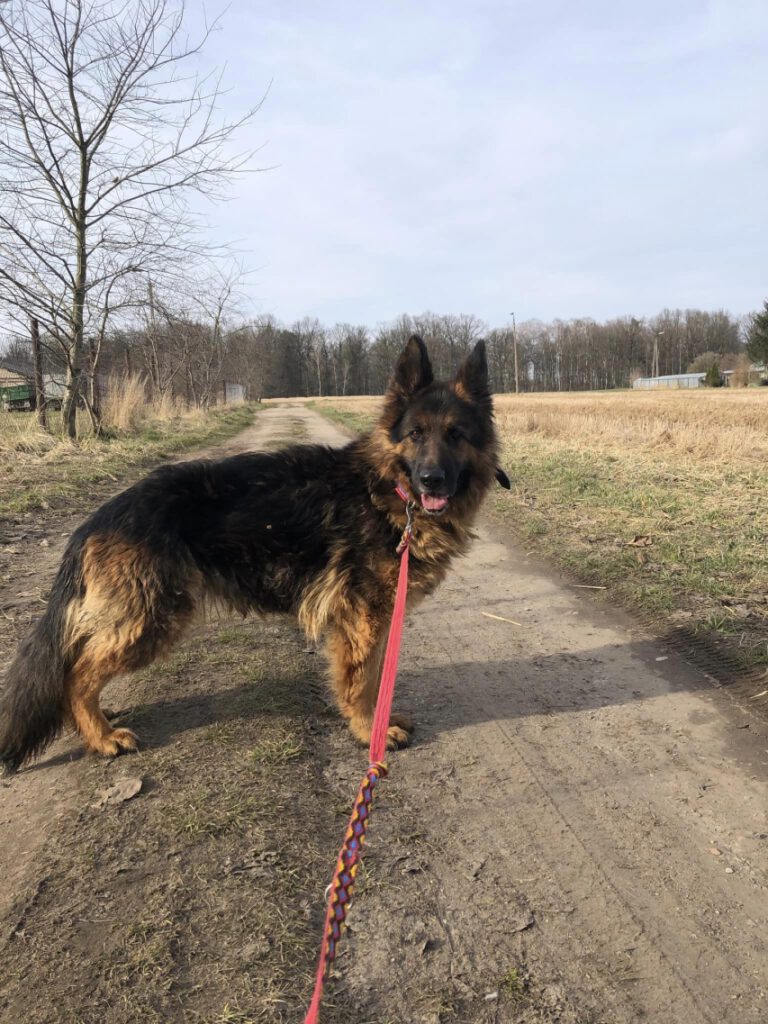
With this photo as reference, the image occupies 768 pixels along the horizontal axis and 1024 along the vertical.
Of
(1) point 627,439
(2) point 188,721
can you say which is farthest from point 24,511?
(1) point 627,439

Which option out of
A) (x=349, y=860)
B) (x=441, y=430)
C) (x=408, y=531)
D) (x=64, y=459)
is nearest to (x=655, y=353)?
(x=64, y=459)

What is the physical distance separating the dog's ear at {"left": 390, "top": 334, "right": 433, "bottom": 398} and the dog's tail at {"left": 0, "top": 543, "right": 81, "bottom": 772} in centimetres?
Answer: 231

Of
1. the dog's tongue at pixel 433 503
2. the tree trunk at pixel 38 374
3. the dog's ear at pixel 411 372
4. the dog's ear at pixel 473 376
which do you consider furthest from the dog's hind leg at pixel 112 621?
the tree trunk at pixel 38 374

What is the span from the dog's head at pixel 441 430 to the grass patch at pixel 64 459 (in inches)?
294

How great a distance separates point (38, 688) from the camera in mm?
3357

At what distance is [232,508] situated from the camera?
377 centimetres

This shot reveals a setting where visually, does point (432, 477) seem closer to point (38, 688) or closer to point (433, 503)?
point (433, 503)

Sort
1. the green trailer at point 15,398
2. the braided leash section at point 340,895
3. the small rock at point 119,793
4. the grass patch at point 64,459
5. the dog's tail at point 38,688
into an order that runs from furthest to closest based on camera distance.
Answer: the green trailer at point 15,398 → the grass patch at point 64,459 → the dog's tail at point 38,688 → the small rock at point 119,793 → the braided leash section at point 340,895

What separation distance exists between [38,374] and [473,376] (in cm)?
1647

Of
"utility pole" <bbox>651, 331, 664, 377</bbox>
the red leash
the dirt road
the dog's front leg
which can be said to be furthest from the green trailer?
"utility pole" <bbox>651, 331, 664, 377</bbox>

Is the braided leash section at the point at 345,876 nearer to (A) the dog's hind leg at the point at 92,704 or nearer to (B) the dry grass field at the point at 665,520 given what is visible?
(A) the dog's hind leg at the point at 92,704

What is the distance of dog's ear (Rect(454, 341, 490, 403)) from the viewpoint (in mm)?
4418

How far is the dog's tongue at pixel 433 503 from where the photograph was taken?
3814mm

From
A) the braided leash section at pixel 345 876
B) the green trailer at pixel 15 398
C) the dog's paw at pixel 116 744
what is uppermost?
the green trailer at pixel 15 398
